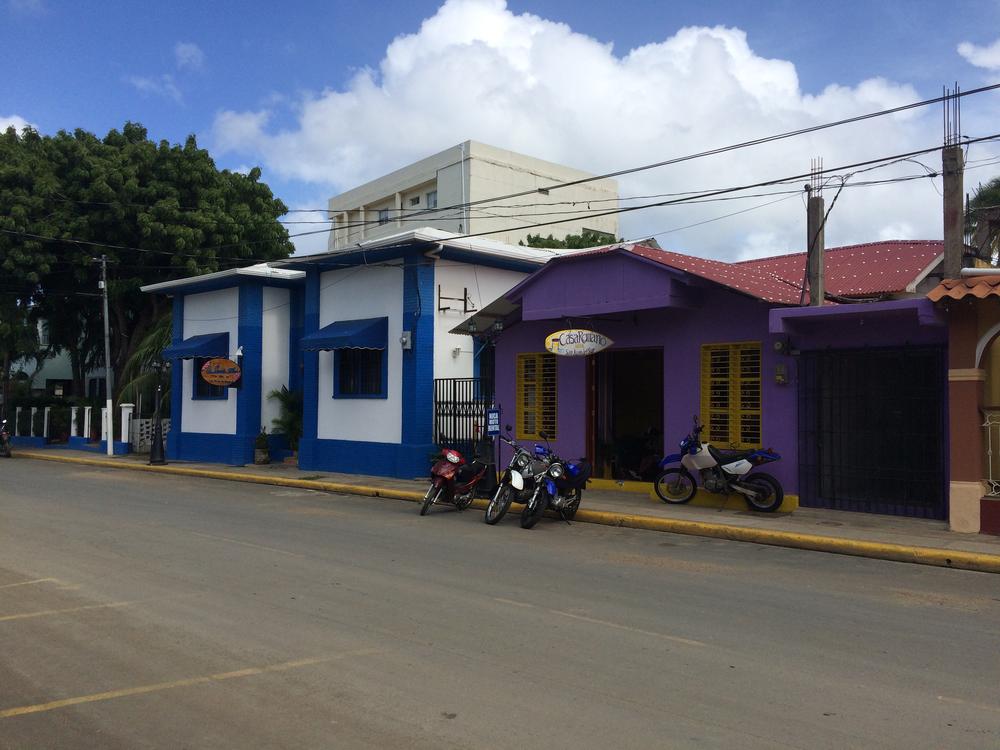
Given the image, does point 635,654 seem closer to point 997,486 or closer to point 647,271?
point 997,486

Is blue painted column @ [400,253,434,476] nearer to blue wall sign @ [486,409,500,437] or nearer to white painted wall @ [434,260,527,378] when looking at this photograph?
white painted wall @ [434,260,527,378]

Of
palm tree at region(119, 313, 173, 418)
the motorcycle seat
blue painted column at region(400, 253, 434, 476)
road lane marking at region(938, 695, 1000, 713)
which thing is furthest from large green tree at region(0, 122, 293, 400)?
road lane marking at region(938, 695, 1000, 713)

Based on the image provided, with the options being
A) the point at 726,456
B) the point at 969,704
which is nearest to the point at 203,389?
the point at 726,456

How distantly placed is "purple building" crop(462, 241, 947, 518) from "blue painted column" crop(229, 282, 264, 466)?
29.3ft

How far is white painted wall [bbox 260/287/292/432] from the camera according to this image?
80.8ft

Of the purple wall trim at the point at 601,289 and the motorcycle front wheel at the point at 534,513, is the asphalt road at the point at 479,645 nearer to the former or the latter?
the motorcycle front wheel at the point at 534,513

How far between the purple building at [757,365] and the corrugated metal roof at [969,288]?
33cm

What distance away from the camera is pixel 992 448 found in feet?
38.7

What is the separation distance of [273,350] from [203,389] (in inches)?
121

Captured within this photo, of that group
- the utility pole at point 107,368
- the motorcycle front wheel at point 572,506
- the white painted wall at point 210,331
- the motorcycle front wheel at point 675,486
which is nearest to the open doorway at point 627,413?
the motorcycle front wheel at point 675,486

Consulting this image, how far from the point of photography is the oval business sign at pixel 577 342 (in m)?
15.5

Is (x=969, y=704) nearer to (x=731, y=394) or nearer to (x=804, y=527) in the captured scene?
(x=804, y=527)

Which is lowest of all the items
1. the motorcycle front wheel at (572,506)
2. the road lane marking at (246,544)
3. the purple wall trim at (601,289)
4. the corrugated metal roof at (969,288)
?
the road lane marking at (246,544)

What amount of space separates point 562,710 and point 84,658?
11.1ft
